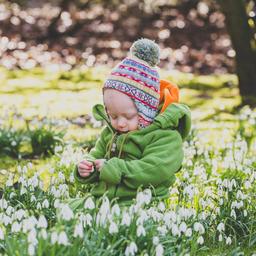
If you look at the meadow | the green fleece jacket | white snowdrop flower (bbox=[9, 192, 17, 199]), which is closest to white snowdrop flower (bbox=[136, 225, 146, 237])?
the meadow

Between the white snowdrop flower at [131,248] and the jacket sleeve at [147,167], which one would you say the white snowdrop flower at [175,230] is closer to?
the white snowdrop flower at [131,248]

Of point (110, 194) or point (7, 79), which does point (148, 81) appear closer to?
point (110, 194)

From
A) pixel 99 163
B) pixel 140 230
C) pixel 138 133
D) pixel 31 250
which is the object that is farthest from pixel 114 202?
pixel 31 250

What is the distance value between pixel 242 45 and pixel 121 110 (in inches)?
184

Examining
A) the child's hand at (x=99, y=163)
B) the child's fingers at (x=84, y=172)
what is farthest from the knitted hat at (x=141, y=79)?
the child's fingers at (x=84, y=172)

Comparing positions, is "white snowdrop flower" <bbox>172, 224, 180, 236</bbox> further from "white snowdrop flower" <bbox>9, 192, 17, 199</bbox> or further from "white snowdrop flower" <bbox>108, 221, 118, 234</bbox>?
"white snowdrop flower" <bbox>9, 192, 17, 199</bbox>

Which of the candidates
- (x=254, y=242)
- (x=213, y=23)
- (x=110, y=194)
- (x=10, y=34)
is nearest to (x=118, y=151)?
(x=110, y=194)

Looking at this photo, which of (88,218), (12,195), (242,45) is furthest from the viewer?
(242,45)

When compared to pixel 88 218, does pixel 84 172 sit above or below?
above

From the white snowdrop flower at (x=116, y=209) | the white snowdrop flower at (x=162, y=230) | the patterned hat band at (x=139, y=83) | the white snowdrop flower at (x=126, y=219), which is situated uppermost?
the patterned hat band at (x=139, y=83)

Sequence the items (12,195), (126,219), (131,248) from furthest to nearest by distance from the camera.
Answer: (12,195) < (126,219) < (131,248)

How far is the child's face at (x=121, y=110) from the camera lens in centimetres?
447

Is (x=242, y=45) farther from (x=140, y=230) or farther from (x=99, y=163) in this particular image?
(x=140, y=230)

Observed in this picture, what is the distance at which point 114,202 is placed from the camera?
4.48m
